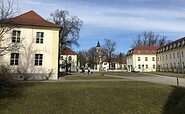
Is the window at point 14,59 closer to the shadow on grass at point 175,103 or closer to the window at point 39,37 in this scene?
the window at point 39,37

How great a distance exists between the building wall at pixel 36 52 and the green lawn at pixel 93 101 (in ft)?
34.1

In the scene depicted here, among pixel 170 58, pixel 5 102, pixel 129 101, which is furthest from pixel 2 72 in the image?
pixel 170 58

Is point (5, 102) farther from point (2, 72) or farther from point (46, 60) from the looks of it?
point (46, 60)

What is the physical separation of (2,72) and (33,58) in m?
7.74

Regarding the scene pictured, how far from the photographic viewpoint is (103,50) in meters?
83.6

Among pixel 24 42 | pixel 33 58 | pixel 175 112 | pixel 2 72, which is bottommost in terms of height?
pixel 175 112

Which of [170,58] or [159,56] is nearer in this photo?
[170,58]

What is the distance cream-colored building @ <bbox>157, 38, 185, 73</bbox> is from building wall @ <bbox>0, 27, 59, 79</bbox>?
38413mm

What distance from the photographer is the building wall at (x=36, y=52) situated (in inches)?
925

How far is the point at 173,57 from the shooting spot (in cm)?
5928

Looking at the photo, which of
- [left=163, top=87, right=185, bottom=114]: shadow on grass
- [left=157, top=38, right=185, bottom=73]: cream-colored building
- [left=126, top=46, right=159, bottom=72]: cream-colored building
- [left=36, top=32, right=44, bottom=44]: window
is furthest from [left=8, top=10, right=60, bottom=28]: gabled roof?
[left=126, top=46, right=159, bottom=72]: cream-colored building

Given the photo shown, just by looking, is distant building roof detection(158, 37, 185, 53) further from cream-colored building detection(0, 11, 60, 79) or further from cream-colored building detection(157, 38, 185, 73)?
cream-colored building detection(0, 11, 60, 79)

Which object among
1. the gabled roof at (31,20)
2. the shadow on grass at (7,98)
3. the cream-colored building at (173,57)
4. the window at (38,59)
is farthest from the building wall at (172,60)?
the shadow on grass at (7,98)

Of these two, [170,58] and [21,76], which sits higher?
[170,58]
